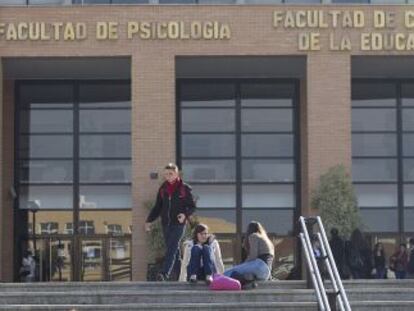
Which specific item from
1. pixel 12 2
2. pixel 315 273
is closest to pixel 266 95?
pixel 12 2

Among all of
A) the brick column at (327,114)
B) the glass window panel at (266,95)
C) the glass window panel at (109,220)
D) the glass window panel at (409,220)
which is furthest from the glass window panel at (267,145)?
the glass window panel at (109,220)

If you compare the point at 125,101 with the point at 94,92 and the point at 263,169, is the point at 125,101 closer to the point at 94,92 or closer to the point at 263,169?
the point at 94,92

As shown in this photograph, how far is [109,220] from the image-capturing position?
2794 centimetres

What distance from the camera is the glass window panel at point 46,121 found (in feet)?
92.4

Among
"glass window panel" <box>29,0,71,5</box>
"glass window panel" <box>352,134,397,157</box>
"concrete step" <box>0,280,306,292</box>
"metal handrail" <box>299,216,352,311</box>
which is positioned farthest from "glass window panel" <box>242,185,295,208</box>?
"metal handrail" <box>299,216,352,311</box>

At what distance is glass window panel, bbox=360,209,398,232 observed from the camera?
27859mm

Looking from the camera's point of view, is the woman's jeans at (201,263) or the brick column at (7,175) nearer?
the woman's jeans at (201,263)

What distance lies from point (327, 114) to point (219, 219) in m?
5.05

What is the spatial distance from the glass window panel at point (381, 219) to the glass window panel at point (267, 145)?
8.93 feet

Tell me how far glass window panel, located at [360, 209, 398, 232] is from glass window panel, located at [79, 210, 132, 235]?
654cm

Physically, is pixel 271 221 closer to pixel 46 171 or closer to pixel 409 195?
pixel 409 195

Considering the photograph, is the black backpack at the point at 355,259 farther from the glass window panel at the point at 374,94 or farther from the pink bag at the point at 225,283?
the pink bag at the point at 225,283

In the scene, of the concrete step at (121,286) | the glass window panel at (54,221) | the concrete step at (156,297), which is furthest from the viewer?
the glass window panel at (54,221)

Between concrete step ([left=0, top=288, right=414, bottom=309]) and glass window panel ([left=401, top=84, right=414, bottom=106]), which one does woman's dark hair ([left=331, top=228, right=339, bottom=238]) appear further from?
concrete step ([left=0, top=288, right=414, bottom=309])
